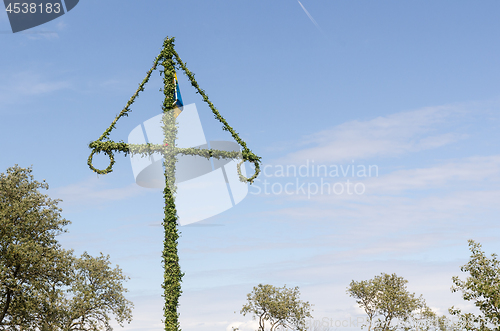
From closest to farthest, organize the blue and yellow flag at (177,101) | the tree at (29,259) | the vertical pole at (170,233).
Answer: the vertical pole at (170,233) → the blue and yellow flag at (177,101) → the tree at (29,259)

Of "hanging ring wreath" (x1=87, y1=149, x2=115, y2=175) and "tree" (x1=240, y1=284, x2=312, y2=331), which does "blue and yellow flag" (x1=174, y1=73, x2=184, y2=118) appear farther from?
"tree" (x1=240, y1=284, x2=312, y2=331)

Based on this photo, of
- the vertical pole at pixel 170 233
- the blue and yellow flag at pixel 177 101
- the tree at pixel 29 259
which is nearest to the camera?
the vertical pole at pixel 170 233

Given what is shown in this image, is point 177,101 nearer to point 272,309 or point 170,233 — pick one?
point 170,233

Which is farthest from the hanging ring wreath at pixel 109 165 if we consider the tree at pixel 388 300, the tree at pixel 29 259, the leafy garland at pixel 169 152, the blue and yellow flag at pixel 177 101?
the tree at pixel 388 300

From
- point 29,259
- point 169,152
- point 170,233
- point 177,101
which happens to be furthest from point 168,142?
point 29,259

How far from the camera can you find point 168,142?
17.8 meters

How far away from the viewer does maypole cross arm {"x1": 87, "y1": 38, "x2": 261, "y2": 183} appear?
57.9 ft

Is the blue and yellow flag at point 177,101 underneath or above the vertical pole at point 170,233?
above

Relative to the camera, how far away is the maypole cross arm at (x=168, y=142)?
17.6 meters

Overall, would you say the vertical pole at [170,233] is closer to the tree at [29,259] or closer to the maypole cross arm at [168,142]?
the maypole cross arm at [168,142]

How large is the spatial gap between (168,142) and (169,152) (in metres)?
0.45

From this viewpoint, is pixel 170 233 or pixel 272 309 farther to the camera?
pixel 272 309

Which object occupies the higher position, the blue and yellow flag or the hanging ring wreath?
the blue and yellow flag

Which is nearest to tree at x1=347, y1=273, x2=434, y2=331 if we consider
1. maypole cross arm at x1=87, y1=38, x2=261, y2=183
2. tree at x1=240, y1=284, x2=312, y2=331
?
tree at x1=240, y1=284, x2=312, y2=331
